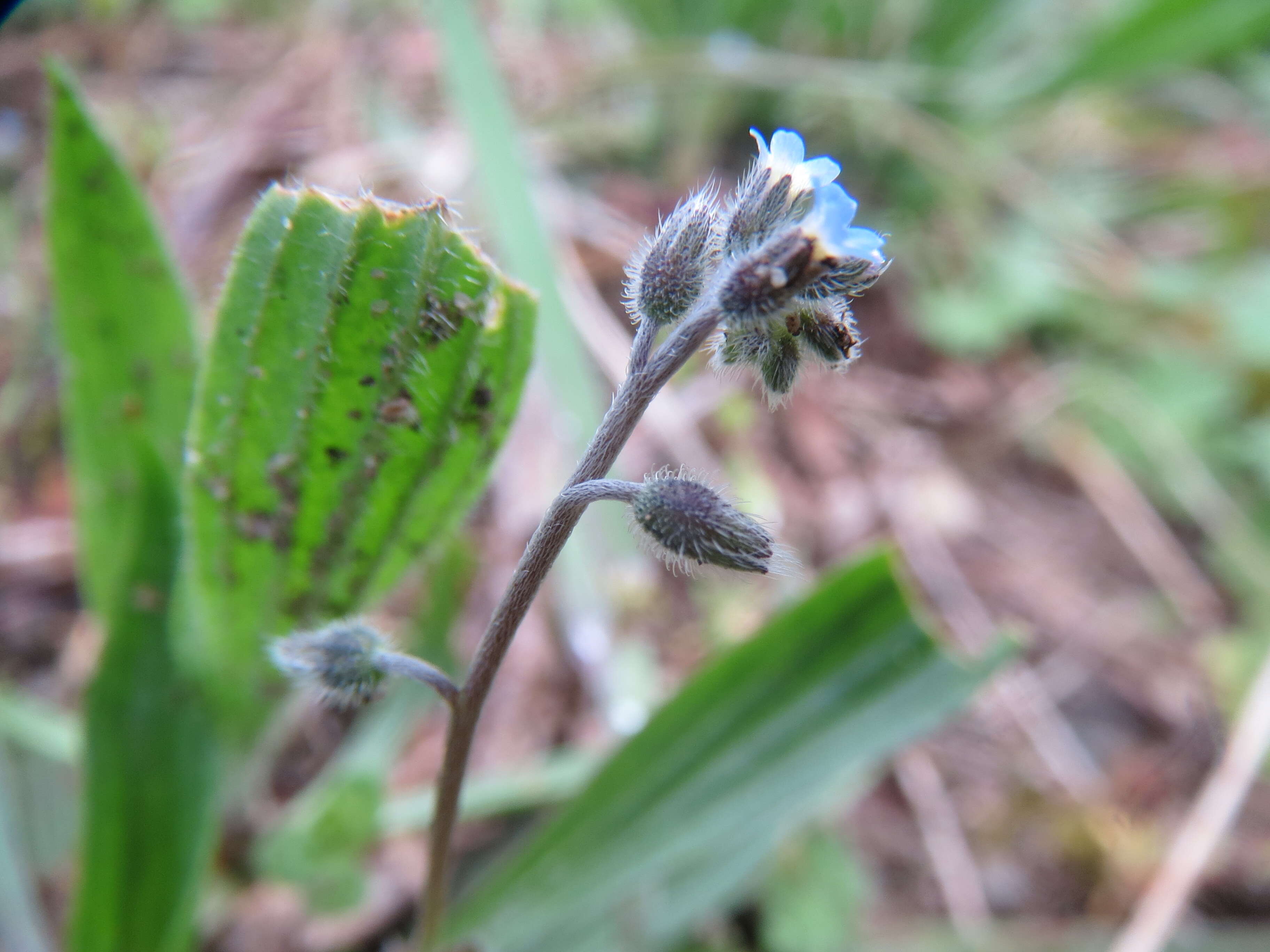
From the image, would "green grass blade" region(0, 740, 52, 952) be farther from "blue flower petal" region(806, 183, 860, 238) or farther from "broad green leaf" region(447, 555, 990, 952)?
"blue flower petal" region(806, 183, 860, 238)

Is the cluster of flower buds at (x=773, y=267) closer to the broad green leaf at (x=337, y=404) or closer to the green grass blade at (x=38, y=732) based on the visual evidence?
the broad green leaf at (x=337, y=404)

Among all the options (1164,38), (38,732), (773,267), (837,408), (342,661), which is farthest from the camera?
(1164,38)

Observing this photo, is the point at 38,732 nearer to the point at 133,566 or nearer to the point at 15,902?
the point at 15,902

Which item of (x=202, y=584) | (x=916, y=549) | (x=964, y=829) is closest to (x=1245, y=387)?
(x=916, y=549)

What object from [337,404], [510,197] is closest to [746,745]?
[337,404]

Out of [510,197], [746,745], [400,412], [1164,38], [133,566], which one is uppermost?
[510,197]

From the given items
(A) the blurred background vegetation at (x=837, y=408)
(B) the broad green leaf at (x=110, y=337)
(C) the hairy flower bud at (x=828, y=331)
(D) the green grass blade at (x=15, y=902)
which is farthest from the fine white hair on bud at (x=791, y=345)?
(D) the green grass blade at (x=15, y=902)

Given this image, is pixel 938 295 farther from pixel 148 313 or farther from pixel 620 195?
pixel 148 313

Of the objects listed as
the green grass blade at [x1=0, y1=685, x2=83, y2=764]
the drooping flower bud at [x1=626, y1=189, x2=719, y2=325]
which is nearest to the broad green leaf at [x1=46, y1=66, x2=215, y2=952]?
the green grass blade at [x1=0, y1=685, x2=83, y2=764]
